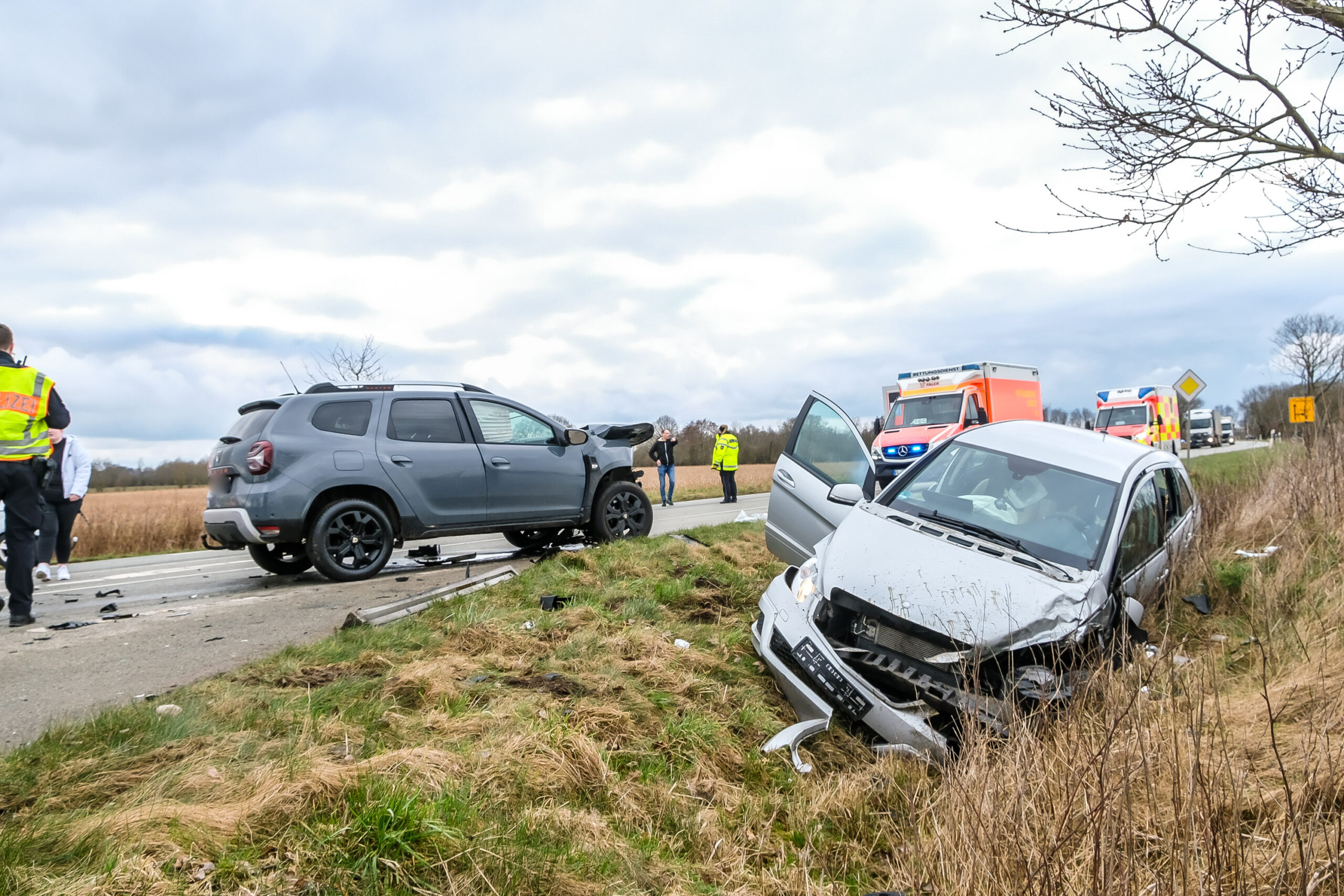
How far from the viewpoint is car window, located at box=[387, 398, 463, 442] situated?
838 cm

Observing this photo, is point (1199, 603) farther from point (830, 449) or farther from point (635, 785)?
point (635, 785)

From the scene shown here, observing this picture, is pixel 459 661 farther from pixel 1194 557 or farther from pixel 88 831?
pixel 1194 557

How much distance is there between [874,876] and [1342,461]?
8.58m

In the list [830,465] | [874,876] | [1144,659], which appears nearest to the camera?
[874,876]

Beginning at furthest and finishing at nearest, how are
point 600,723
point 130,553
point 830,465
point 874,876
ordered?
point 130,553 < point 830,465 < point 600,723 < point 874,876

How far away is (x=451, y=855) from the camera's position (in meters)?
2.58

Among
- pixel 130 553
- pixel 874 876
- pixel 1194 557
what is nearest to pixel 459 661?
pixel 874 876

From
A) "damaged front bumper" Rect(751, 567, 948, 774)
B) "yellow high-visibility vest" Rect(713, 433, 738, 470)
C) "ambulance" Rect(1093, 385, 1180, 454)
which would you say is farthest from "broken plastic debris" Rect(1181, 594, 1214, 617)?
A: "ambulance" Rect(1093, 385, 1180, 454)

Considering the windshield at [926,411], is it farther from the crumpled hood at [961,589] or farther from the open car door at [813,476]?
the crumpled hood at [961,589]

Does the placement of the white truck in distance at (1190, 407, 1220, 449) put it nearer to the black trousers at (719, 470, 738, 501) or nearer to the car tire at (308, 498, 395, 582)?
the black trousers at (719, 470, 738, 501)

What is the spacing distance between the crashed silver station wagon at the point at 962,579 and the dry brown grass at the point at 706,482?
11.9 meters

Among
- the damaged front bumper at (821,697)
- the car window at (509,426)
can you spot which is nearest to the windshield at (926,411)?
the car window at (509,426)

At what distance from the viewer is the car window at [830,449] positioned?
6.46 metres

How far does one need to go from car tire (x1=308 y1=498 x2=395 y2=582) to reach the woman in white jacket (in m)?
3.71
